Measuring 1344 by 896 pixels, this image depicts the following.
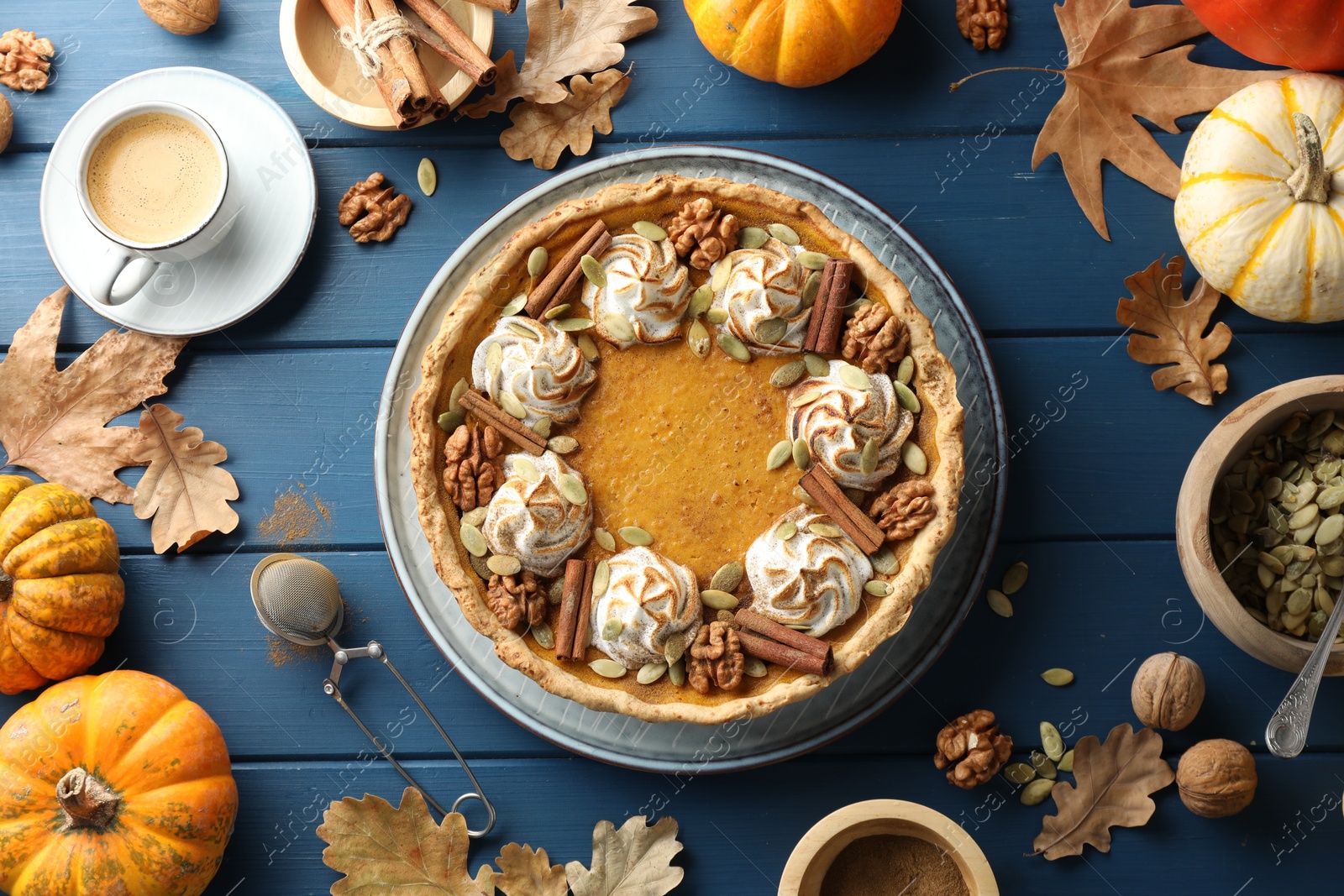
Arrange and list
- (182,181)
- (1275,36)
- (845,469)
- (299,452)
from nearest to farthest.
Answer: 1. (845,469)
2. (1275,36)
3. (182,181)
4. (299,452)

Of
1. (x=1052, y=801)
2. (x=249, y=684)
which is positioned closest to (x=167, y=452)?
(x=249, y=684)

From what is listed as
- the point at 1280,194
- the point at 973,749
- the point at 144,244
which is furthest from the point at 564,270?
the point at 1280,194

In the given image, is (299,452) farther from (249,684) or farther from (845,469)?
(845,469)

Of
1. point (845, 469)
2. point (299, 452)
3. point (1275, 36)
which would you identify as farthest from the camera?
point (299, 452)

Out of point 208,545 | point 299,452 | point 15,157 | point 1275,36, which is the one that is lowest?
point 208,545

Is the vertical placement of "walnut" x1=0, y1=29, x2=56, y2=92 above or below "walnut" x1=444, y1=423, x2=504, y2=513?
above

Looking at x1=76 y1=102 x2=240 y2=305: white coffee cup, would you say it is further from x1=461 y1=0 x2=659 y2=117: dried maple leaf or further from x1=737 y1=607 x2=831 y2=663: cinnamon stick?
x1=737 y1=607 x2=831 y2=663: cinnamon stick

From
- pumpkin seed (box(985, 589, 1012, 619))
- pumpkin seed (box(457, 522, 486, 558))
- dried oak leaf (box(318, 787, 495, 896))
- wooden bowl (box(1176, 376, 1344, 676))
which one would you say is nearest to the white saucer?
pumpkin seed (box(457, 522, 486, 558))

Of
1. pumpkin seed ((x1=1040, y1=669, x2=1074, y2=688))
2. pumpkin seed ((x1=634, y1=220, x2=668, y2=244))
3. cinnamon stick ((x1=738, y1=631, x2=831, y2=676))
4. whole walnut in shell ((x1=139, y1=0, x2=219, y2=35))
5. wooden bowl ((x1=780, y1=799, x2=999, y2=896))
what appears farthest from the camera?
whole walnut in shell ((x1=139, y1=0, x2=219, y2=35))
